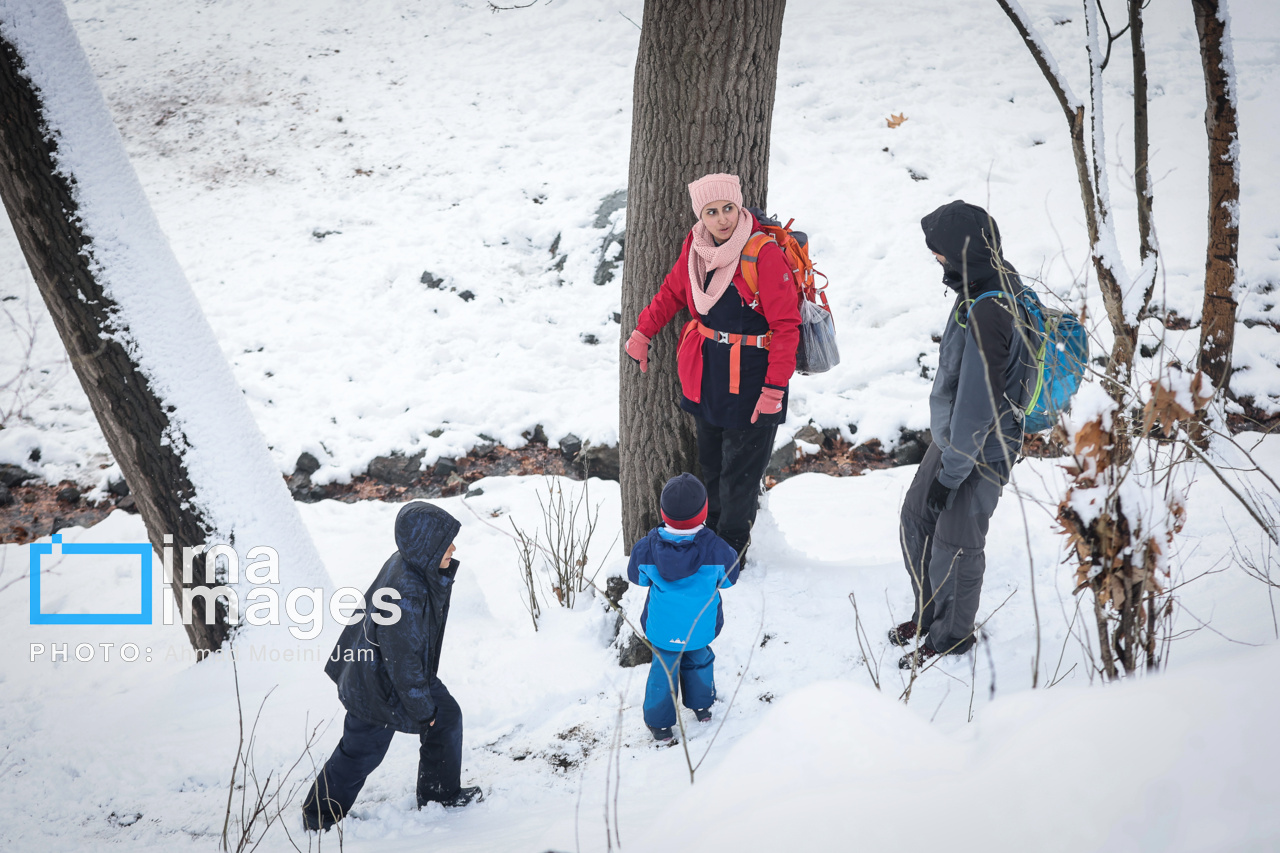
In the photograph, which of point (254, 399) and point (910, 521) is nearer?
point (910, 521)

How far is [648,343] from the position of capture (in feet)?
9.78

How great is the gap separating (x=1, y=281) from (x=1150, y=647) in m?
9.92

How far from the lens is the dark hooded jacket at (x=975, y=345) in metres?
2.14

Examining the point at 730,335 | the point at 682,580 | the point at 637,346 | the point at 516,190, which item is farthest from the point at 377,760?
the point at 516,190

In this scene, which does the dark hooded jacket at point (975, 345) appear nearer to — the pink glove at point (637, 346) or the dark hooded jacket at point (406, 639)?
the pink glove at point (637, 346)

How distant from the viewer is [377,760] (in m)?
2.29

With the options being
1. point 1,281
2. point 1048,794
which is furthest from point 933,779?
point 1,281

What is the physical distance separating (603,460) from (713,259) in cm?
274

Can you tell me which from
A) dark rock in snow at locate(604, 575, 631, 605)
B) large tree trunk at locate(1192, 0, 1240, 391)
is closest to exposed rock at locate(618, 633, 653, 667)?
dark rock in snow at locate(604, 575, 631, 605)

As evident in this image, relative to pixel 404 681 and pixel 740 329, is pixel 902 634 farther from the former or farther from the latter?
pixel 404 681

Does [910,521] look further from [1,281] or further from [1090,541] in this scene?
[1,281]

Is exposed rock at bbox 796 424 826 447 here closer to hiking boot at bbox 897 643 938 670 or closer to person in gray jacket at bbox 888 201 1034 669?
person in gray jacket at bbox 888 201 1034 669

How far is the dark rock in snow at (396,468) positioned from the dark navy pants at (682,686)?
328cm

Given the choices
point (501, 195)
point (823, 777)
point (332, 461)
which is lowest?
point (332, 461)
